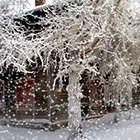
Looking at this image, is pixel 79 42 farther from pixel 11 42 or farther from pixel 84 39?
pixel 11 42

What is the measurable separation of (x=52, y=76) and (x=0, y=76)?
3945 millimetres

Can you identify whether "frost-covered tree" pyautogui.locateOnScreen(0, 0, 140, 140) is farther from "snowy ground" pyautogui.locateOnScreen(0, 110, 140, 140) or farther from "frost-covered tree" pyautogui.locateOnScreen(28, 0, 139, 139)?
"snowy ground" pyautogui.locateOnScreen(0, 110, 140, 140)

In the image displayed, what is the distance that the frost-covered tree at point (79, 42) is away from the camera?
771 cm

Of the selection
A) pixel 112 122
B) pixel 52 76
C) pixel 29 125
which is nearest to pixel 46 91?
pixel 52 76

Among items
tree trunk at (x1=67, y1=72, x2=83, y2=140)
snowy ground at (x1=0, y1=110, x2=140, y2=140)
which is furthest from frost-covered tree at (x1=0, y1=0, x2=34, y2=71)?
snowy ground at (x1=0, y1=110, x2=140, y2=140)

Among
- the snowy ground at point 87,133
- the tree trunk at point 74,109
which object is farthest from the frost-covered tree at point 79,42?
the snowy ground at point 87,133

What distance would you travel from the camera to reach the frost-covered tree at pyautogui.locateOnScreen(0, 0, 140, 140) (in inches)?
303

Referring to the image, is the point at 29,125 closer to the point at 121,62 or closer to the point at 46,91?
the point at 46,91

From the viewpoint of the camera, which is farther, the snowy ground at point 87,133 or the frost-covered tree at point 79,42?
the snowy ground at point 87,133

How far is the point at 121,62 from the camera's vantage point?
940 cm

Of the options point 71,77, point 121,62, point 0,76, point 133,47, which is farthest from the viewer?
point 0,76

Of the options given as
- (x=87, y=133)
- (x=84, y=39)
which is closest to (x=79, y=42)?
(x=84, y=39)

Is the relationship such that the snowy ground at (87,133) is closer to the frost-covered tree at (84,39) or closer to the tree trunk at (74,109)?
the tree trunk at (74,109)

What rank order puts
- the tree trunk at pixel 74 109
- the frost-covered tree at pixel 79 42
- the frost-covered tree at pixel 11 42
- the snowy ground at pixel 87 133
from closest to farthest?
the frost-covered tree at pixel 11 42 < the frost-covered tree at pixel 79 42 < the tree trunk at pixel 74 109 < the snowy ground at pixel 87 133
